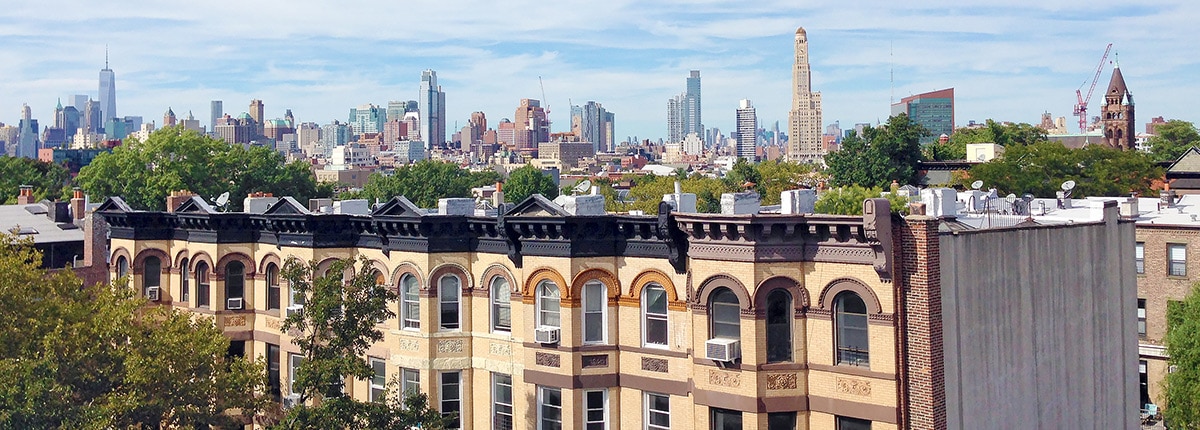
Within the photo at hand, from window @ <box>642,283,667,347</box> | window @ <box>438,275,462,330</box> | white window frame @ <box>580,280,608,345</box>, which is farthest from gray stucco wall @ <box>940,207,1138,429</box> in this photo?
window @ <box>438,275,462,330</box>

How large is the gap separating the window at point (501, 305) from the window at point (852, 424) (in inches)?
321

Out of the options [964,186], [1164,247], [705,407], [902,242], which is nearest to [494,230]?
[705,407]

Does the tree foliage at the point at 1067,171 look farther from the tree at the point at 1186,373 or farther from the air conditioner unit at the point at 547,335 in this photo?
the air conditioner unit at the point at 547,335

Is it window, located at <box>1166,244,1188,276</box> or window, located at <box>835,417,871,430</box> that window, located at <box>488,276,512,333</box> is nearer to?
window, located at <box>835,417,871,430</box>

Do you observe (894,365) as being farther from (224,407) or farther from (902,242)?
(224,407)

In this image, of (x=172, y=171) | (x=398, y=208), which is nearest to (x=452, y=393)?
(x=398, y=208)

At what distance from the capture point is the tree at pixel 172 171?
94.9 meters

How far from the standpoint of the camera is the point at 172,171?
94.6 meters

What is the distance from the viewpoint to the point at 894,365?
21.4m

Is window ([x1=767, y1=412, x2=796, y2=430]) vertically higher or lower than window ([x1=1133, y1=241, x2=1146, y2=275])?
lower

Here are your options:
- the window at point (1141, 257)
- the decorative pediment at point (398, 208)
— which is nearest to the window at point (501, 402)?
the decorative pediment at point (398, 208)

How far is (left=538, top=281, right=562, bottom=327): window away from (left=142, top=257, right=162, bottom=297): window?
47.2ft

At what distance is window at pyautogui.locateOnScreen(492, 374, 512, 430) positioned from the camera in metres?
27.5

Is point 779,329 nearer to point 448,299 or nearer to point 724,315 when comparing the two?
point 724,315
